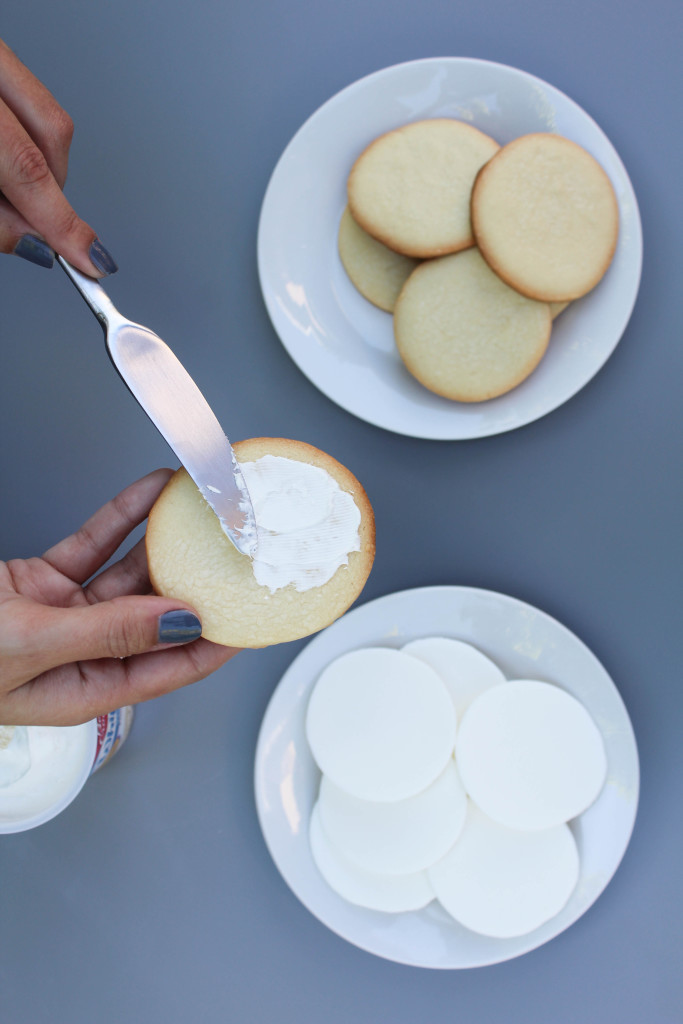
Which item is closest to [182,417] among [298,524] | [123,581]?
[298,524]

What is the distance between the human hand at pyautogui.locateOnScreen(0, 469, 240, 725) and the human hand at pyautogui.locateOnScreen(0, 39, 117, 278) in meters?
0.25

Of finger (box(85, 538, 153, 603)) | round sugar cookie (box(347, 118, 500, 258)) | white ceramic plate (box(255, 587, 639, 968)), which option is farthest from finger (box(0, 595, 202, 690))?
round sugar cookie (box(347, 118, 500, 258))

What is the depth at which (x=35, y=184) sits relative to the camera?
2.19 ft

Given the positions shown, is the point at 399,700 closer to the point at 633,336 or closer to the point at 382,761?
the point at 382,761

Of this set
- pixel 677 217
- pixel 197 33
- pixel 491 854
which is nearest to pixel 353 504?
pixel 491 854

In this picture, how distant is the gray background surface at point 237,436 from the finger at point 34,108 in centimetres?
19

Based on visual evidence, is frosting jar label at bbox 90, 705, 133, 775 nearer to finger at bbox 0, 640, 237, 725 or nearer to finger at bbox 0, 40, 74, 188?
finger at bbox 0, 640, 237, 725

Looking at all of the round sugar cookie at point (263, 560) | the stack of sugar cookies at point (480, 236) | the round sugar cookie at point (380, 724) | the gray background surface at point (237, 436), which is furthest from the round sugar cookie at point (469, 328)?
the round sugar cookie at point (380, 724)

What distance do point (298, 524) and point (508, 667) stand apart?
402 millimetres

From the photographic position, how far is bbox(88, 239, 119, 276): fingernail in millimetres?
688

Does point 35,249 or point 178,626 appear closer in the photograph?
point 178,626

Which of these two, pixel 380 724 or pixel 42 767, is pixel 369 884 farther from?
pixel 42 767

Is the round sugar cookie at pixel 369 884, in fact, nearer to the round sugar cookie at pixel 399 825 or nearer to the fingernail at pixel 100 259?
the round sugar cookie at pixel 399 825

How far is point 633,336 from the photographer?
2.94 ft
